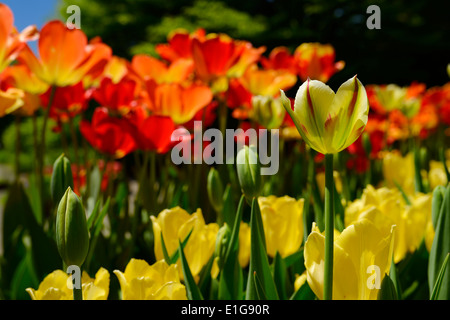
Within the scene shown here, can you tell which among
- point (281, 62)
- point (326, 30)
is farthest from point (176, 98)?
point (326, 30)

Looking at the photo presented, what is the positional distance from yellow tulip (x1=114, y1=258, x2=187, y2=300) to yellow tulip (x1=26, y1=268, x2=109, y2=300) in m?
0.02

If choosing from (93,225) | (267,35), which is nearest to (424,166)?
(93,225)

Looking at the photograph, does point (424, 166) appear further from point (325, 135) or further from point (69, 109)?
point (325, 135)

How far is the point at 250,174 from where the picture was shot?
1.28 feet

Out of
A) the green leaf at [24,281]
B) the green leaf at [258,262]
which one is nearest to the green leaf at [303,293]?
the green leaf at [258,262]

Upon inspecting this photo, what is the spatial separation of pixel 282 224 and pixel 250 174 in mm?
135

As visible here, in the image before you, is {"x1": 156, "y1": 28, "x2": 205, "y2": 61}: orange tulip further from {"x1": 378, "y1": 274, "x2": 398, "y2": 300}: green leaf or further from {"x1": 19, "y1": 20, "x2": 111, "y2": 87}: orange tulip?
{"x1": 378, "y1": 274, "x2": 398, "y2": 300}: green leaf

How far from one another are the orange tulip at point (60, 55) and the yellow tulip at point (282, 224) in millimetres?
287

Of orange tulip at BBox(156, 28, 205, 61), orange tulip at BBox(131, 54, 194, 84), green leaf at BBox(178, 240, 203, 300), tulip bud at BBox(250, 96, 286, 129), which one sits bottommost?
green leaf at BBox(178, 240, 203, 300)

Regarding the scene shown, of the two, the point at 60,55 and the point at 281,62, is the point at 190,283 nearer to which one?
the point at 60,55

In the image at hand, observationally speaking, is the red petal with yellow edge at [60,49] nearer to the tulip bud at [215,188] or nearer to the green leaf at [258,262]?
the tulip bud at [215,188]

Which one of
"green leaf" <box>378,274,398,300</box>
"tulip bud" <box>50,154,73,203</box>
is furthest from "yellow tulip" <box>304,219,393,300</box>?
"tulip bud" <box>50,154,73,203</box>

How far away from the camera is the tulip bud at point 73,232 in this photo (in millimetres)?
297

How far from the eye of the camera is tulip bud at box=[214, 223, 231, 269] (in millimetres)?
453
